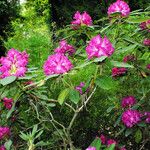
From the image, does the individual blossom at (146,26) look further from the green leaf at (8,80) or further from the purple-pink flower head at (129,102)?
the green leaf at (8,80)

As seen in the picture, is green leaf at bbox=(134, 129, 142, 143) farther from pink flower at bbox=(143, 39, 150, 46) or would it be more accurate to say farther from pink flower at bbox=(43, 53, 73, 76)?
pink flower at bbox=(43, 53, 73, 76)

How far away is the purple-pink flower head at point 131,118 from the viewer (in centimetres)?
272

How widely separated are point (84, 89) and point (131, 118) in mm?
556

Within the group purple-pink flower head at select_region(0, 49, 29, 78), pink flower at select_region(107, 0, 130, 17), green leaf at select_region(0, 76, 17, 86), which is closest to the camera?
green leaf at select_region(0, 76, 17, 86)

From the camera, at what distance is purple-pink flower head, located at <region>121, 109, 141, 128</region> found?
2719 mm

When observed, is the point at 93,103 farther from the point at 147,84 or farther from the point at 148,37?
the point at 148,37

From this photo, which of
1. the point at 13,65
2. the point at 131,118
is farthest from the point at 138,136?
the point at 13,65

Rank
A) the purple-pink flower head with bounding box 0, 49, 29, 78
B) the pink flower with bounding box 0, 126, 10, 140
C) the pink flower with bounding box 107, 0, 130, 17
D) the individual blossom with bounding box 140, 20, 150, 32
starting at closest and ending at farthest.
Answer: the purple-pink flower head with bounding box 0, 49, 29, 78 < the pink flower with bounding box 107, 0, 130, 17 < the individual blossom with bounding box 140, 20, 150, 32 < the pink flower with bounding box 0, 126, 10, 140

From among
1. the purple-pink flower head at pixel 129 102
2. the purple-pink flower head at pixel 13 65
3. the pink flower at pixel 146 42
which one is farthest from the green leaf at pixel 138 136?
the purple-pink flower head at pixel 13 65

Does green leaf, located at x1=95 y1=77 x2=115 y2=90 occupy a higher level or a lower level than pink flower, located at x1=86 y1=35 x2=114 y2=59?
lower

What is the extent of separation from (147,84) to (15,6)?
12.2m

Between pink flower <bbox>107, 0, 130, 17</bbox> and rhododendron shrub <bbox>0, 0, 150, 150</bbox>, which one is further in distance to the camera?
pink flower <bbox>107, 0, 130, 17</bbox>

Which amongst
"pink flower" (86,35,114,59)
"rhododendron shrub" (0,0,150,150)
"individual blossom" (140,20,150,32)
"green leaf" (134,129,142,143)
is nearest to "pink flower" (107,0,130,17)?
"rhododendron shrub" (0,0,150,150)

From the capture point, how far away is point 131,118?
107 inches
